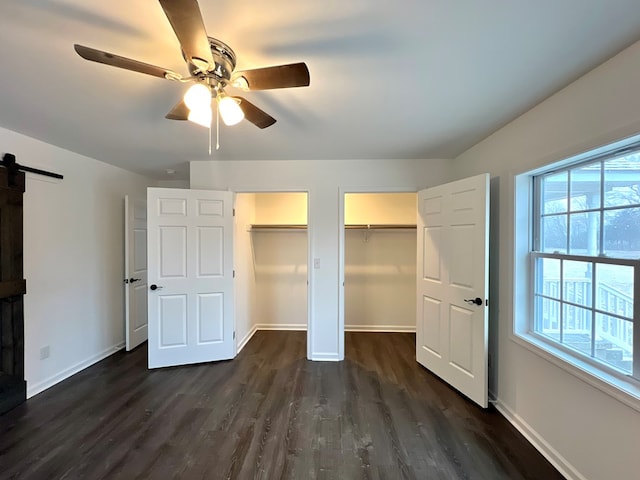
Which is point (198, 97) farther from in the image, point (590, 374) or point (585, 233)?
point (590, 374)

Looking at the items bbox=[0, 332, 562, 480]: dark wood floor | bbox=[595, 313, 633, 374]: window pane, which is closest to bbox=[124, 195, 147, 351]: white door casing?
bbox=[0, 332, 562, 480]: dark wood floor

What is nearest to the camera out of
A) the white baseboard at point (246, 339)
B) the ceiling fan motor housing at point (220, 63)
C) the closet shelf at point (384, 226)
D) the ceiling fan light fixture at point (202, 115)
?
the ceiling fan motor housing at point (220, 63)

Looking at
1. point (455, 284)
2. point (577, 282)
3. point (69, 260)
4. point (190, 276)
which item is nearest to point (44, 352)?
point (69, 260)

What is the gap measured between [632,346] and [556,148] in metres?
Result: 1.19

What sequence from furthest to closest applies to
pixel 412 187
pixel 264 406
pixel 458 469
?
pixel 412 187 → pixel 264 406 → pixel 458 469

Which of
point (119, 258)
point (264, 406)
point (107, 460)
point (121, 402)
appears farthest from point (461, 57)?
point (119, 258)

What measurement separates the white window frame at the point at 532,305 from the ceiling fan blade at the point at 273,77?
1616mm

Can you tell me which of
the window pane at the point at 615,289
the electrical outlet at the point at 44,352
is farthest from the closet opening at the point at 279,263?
the window pane at the point at 615,289

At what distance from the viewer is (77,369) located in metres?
3.22

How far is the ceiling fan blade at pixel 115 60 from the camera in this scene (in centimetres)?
116

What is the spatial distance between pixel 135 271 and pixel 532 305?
428 cm

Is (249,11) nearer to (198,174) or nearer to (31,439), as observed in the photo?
(198,174)

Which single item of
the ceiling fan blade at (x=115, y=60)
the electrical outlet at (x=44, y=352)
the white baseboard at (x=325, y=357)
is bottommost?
the white baseboard at (x=325, y=357)

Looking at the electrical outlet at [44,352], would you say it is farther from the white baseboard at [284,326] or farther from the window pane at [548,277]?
the window pane at [548,277]
